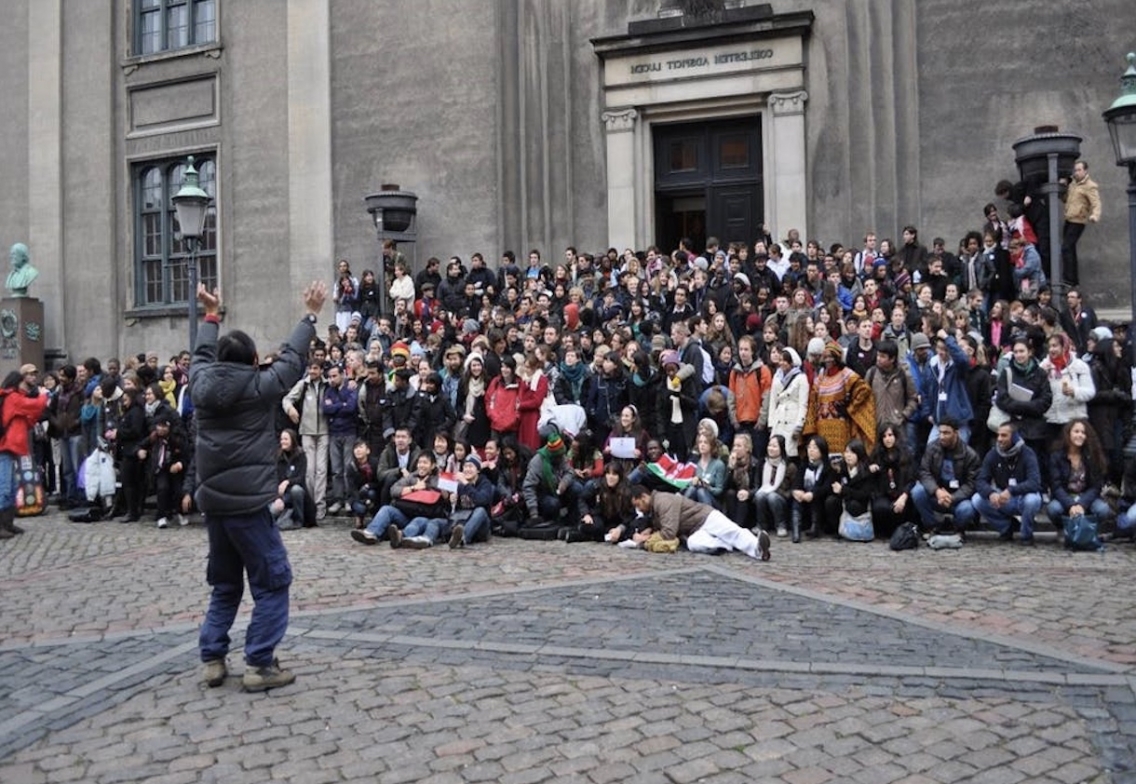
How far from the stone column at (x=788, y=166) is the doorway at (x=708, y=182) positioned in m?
0.79

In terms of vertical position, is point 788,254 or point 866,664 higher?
point 788,254

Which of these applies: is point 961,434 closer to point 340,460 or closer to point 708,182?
point 340,460

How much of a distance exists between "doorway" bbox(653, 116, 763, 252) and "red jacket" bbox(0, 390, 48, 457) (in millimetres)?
11612

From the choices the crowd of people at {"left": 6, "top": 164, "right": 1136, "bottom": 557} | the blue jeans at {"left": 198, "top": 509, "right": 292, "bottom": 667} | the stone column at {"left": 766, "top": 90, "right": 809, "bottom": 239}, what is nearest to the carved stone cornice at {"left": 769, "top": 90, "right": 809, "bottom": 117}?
the stone column at {"left": 766, "top": 90, "right": 809, "bottom": 239}

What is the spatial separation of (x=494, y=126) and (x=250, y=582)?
54.5 ft

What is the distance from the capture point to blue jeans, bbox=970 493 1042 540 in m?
11.7

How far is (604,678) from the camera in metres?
6.75

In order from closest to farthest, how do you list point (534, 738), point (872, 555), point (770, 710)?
1. point (534, 738)
2. point (770, 710)
3. point (872, 555)

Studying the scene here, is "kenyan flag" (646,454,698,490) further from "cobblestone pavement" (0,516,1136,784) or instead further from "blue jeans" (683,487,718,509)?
"cobblestone pavement" (0,516,1136,784)

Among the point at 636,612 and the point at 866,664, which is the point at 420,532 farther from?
the point at 866,664

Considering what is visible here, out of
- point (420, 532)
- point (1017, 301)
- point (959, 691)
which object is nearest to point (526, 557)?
point (420, 532)

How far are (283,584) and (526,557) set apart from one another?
16.0 ft

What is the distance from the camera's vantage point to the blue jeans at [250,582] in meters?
6.69

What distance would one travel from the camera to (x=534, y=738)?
575cm
